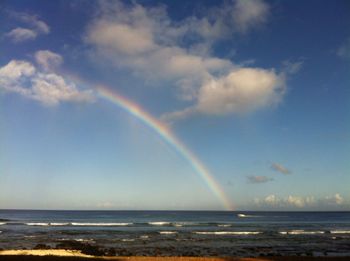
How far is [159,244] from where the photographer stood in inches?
1635

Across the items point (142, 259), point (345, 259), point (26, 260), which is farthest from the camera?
point (345, 259)

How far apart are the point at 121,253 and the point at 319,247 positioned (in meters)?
18.6

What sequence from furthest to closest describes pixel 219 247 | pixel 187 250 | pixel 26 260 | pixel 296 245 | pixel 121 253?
pixel 296 245 < pixel 219 247 < pixel 187 250 < pixel 121 253 < pixel 26 260

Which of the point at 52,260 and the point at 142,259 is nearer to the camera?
the point at 52,260

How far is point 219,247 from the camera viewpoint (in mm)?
38688

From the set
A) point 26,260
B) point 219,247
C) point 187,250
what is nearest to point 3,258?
point 26,260

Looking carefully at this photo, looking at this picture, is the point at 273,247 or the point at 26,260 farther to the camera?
the point at 273,247

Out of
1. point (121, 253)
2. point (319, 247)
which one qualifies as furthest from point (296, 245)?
point (121, 253)

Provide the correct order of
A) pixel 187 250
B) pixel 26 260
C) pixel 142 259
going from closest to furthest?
pixel 26 260 < pixel 142 259 < pixel 187 250

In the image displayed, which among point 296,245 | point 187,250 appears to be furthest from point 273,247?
point 187,250

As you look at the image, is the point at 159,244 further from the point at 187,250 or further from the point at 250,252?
the point at 250,252

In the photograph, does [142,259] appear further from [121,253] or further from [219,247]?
[219,247]

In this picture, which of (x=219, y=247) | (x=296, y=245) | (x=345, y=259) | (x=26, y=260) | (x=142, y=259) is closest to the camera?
(x=26, y=260)

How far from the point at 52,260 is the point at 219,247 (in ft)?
72.3
